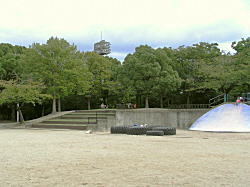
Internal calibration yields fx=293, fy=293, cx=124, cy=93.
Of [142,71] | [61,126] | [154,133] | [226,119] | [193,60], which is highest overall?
[193,60]

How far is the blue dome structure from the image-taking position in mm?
20984

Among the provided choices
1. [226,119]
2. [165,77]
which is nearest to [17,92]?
[165,77]

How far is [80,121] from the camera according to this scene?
2359cm

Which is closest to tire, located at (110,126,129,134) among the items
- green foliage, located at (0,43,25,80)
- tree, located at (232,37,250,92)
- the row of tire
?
the row of tire

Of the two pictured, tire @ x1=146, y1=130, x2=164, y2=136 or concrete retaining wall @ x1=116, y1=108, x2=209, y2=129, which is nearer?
tire @ x1=146, y1=130, x2=164, y2=136

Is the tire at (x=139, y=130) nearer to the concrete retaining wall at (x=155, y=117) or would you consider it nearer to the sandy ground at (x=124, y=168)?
the concrete retaining wall at (x=155, y=117)

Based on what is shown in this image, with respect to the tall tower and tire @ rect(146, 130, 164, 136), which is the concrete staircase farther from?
the tall tower

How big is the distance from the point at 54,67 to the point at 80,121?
7061 millimetres

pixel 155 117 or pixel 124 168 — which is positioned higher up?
pixel 155 117

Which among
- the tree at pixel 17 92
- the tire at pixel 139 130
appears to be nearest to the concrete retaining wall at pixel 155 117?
the tire at pixel 139 130

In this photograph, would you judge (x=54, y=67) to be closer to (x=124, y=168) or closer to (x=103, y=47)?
(x=124, y=168)

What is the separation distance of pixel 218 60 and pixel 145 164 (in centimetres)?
2367

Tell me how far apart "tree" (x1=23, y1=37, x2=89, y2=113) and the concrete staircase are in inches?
107

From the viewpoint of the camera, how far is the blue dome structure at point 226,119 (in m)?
21.0
